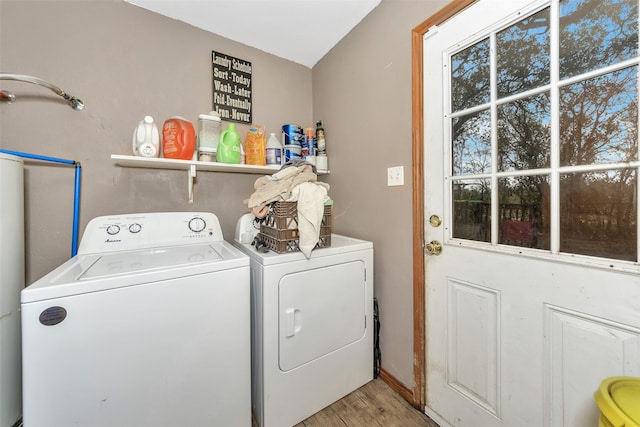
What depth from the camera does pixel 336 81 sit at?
194 cm

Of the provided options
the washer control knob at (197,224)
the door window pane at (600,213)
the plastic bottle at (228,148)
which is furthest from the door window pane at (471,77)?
the washer control knob at (197,224)

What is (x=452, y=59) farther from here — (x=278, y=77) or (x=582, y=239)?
(x=278, y=77)

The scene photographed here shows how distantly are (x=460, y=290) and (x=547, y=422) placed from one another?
1.72ft

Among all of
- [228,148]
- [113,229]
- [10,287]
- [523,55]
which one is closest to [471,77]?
[523,55]

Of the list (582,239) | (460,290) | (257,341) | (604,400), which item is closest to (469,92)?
(582,239)

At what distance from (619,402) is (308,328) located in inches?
42.5

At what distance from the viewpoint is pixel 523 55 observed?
995mm

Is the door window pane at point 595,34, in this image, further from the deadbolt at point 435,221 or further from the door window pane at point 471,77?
the deadbolt at point 435,221

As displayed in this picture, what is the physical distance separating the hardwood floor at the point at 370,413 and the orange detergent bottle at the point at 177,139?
5.39 feet

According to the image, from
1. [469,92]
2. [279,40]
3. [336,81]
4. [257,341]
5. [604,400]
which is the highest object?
[279,40]

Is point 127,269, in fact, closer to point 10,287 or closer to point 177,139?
point 10,287

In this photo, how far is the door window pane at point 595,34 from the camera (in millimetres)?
775

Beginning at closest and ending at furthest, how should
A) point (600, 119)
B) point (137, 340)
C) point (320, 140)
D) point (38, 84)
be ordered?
point (600, 119) → point (137, 340) → point (38, 84) → point (320, 140)

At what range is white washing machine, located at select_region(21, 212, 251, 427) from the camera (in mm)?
814
